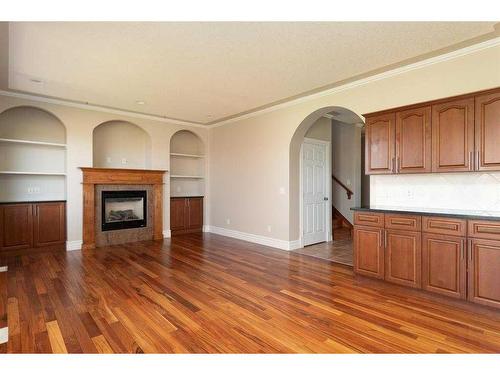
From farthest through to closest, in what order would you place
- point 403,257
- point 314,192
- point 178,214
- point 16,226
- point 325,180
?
point 178,214 → point 325,180 → point 314,192 → point 16,226 → point 403,257

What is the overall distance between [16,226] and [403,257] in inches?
240

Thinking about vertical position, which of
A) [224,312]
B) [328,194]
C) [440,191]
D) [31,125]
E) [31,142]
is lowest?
[224,312]

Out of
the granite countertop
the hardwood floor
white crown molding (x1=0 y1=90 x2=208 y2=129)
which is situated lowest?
the hardwood floor

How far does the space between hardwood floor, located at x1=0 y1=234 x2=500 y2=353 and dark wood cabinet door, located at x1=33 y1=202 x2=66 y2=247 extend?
750 millimetres

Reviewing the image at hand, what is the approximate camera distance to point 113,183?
5.60 metres

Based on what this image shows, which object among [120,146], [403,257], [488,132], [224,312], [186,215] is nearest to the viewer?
[224,312]

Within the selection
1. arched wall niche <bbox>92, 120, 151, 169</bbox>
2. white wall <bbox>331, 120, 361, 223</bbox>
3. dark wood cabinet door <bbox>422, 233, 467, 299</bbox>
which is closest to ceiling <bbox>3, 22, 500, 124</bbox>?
arched wall niche <bbox>92, 120, 151, 169</bbox>

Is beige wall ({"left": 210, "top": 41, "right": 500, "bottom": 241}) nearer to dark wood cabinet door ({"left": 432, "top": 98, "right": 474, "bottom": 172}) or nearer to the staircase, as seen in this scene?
dark wood cabinet door ({"left": 432, "top": 98, "right": 474, "bottom": 172})

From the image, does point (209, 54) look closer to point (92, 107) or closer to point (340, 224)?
point (92, 107)

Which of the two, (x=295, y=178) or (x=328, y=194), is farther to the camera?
(x=328, y=194)

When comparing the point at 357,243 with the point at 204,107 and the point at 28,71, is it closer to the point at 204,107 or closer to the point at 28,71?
the point at 204,107

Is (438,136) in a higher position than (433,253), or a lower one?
higher

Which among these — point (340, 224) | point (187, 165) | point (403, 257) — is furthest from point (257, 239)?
point (403, 257)

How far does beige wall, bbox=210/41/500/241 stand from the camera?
3162 millimetres
